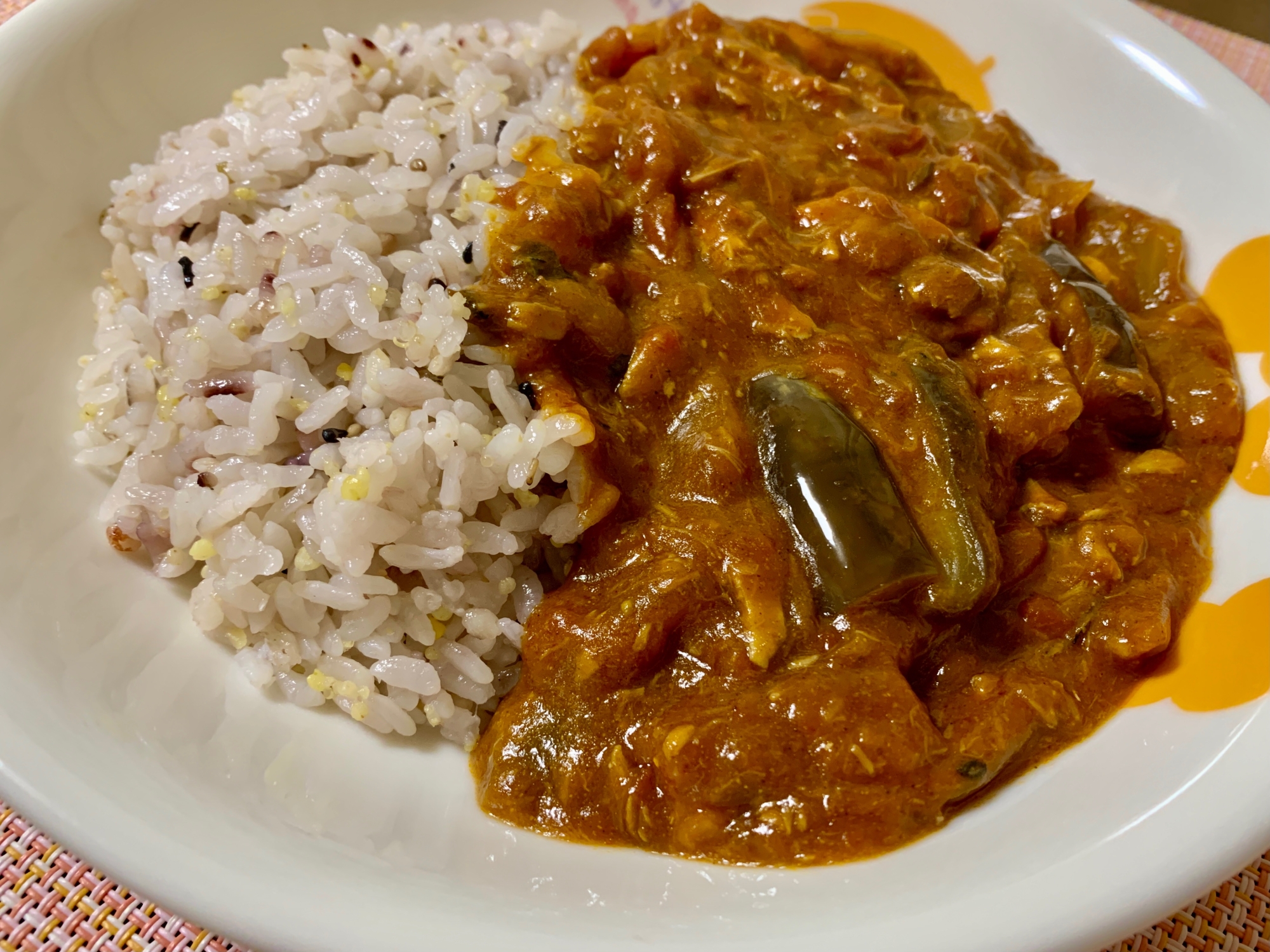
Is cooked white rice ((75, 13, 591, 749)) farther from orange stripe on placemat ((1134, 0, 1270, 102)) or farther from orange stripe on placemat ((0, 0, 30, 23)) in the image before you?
orange stripe on placemat ((1134, 0, 1270, 102))

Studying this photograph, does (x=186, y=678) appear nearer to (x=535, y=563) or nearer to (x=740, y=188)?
(x=535, y=563)

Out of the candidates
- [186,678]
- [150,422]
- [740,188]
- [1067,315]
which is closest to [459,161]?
[740,188]

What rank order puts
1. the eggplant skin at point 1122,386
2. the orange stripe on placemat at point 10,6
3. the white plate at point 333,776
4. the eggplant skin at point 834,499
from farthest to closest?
the orange stripe on placemat at point 10,6
the eggplant skin at point 1122,386
the eggplant skin at point 834,499
the white plate at point 333,776

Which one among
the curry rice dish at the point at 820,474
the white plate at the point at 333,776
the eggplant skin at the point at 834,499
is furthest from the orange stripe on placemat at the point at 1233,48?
the eggplant skin at the point at 834,499

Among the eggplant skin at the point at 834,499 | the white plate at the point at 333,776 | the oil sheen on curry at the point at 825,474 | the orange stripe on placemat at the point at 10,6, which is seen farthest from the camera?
the orange stripe on placemat at the point at 10,6

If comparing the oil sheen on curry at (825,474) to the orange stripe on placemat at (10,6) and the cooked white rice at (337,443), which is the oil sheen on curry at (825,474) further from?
the orange stripe on placemat at (10,6)

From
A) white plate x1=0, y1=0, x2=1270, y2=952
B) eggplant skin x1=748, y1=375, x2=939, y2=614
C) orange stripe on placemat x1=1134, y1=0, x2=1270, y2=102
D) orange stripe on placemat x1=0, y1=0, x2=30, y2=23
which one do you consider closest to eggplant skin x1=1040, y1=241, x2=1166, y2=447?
white plate x1=0, y1=0, x2=1270, y2=952
